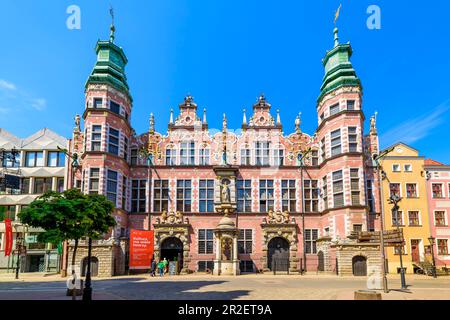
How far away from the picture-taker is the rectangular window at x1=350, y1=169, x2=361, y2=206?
116 feet

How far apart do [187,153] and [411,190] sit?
24.8 meters

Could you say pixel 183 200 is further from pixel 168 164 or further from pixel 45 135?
pixel 45 135

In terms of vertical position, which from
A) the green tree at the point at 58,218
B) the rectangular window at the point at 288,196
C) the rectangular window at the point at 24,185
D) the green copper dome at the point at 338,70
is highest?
the green copper dome at the point at 338,70

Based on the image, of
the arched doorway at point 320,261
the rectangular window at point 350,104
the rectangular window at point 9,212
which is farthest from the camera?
the rectangular window at point 9,212

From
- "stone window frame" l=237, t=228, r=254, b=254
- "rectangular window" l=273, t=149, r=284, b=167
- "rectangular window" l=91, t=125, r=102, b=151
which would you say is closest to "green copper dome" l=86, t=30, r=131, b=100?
"rectangular window" l=91, t=125, r=102, b=151

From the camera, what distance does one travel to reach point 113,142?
37500mm

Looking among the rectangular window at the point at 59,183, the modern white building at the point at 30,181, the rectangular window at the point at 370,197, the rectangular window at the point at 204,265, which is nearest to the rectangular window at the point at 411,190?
the rectangular window at the point at 370,197

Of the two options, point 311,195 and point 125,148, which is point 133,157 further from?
point 311,195

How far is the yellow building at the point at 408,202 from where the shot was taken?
4041 centimetres

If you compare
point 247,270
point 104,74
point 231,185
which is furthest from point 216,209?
point 104,74

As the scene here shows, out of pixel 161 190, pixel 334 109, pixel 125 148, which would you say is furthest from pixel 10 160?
pixel 334 109

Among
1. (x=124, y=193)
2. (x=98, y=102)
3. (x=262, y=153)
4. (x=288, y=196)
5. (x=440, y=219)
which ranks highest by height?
(x=98, y=102)

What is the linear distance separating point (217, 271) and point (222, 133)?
50.0 feet

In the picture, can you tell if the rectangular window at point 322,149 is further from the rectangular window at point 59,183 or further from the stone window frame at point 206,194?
the rectangular window at point 59,183
